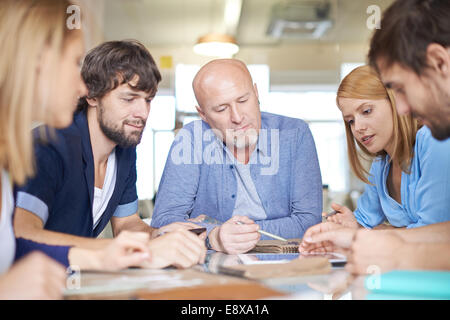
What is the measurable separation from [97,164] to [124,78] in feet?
1.08

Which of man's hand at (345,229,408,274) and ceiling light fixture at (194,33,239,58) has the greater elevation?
ceiling light fixture at (194,33,239,58)

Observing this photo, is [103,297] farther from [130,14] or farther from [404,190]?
[130,14]

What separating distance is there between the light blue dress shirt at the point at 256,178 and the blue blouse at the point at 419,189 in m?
0.25

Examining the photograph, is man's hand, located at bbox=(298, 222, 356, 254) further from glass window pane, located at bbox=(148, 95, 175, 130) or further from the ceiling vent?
the ceiling vent

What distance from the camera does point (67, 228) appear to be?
1.43m

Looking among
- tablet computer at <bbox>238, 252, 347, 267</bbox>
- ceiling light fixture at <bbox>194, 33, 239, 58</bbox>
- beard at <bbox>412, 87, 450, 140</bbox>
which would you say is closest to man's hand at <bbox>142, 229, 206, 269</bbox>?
tablet computer at <bbox>238, 252, 347, 267</bbox>

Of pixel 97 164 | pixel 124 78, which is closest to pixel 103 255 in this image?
pixel 97 164

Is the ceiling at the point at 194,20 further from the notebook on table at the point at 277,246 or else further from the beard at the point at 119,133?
the notebook on table at the point at 277,246

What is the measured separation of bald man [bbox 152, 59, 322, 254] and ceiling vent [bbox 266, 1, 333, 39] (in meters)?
3.62

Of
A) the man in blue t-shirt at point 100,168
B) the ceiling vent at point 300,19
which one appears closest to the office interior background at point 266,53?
Result: the ceiling vent at point 300,19

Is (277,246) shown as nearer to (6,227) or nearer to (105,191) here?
(105,191)

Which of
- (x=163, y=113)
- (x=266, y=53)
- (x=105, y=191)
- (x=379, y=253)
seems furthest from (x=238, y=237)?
(x=266, y=53)

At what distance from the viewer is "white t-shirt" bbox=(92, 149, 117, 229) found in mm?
1672

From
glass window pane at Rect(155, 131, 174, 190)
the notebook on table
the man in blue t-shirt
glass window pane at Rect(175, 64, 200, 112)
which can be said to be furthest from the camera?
glass window pane at Rect(175, 64, 200, 112)
